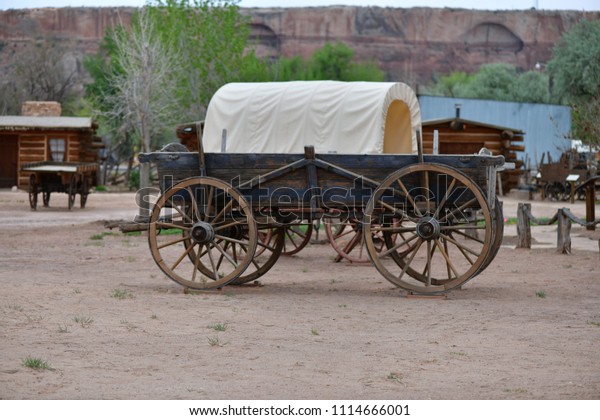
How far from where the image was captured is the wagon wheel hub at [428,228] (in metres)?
9.04

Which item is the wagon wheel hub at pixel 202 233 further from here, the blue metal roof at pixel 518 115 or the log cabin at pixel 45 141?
the blue metal roof at pixel 518 115

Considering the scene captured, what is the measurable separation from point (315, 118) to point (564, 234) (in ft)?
13.2

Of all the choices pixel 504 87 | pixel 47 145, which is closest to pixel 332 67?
pixel 504 87

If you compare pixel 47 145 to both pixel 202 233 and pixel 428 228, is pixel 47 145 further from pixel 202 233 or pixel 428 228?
pixel 428 228

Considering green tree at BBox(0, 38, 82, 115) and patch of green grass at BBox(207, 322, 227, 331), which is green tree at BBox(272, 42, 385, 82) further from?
patch of green grass at BBox(207, 322, 227, 331)

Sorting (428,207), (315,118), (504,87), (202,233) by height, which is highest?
(504,87)

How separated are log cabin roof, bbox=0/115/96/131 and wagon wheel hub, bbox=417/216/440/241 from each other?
26489mm

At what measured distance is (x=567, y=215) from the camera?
1443 centimetres

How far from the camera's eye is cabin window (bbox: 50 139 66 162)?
3491 cm

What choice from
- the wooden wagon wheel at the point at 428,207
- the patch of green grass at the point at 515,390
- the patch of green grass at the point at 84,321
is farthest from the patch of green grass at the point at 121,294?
the patch of green grass at the point at 515,390

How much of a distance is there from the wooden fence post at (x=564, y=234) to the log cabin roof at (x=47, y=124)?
22.6m

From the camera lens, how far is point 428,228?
905 cm

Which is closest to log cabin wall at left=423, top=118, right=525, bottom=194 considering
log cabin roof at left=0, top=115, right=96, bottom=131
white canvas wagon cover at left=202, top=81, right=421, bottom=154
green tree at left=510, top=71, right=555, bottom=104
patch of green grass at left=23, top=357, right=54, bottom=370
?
log cabin roof at left=0, top=115, right=96, bottom=131

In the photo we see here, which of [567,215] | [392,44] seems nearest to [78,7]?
[392,44]
